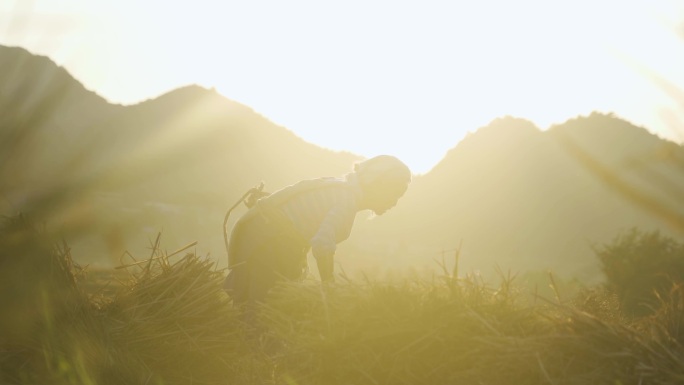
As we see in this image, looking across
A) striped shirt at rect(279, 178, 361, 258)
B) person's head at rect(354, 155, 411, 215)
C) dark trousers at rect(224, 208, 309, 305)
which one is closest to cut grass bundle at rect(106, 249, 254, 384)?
dark trousers at rect(224, 208, 309, 305)

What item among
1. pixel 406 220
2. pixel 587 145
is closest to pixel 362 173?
pixel 587 145

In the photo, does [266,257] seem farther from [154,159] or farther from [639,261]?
[154,159]

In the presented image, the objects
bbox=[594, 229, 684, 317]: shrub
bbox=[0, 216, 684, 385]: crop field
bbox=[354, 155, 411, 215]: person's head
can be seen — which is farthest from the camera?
bbox=[594, 229, 684, 317]: shrub

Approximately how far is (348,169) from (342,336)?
68.4 m

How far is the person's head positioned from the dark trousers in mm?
664

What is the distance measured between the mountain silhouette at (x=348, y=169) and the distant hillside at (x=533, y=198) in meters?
0.17

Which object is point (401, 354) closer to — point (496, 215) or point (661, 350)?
point (661, 350)

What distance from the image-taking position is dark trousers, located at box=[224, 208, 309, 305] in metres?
4.46

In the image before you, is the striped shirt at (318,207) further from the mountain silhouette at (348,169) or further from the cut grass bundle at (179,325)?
the mountain silhouette at (348,169)

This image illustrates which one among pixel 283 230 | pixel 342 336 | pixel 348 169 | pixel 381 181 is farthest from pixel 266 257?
pixel 348 169

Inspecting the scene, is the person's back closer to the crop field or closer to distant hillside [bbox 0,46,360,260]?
the crop field

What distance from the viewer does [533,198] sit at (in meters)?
70.9

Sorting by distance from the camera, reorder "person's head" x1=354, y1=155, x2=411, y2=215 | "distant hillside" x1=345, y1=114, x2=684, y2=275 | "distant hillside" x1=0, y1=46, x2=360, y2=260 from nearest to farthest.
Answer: "person's head" x1=354, y1=155, x2=411, y2=215
"distant hillside" x1=345, y1=114, x2=684, y2=275
"distant hillside" x1=0, y1=46, x2=360, y2=260

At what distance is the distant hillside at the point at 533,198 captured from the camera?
59.1 m
